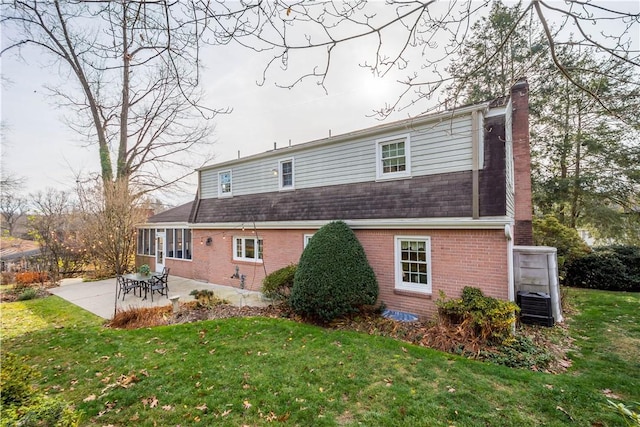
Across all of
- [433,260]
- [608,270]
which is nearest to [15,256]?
[433,260]

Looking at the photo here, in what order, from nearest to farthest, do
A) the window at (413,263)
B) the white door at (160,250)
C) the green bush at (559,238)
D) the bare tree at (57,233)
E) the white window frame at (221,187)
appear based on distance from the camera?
the window at (413,263)
the green bush at (559,238)
the white window frame at (221,187)
the bare tree at (57,233)
the white door at (160,250)

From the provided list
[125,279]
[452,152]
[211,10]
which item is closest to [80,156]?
[125,279]

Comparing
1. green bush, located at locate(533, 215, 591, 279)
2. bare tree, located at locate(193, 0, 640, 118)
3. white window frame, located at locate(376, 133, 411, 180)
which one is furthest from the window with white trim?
green bush, located at locate(533, 215, 591, 279)

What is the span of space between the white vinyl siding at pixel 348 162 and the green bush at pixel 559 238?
8.21 meters

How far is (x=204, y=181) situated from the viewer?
Answer: 13.9 m

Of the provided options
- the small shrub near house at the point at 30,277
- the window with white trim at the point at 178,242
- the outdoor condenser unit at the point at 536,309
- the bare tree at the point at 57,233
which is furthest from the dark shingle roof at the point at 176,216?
the outdoor condenser unit at the point at 536,309

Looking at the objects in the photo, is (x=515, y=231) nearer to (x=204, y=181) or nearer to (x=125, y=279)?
(x=204, y=181)

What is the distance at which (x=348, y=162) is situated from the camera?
9.41m

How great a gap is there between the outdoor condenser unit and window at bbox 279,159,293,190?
8.40 m

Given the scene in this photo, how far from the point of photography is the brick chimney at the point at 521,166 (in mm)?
9281

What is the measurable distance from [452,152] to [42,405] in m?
8.86

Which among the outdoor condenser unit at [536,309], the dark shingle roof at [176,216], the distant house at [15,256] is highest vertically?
the dark shingle roof at [176,216]

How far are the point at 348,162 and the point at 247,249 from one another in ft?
19.2

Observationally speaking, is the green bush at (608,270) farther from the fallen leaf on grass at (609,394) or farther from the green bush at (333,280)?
the green bush at (333,280)
